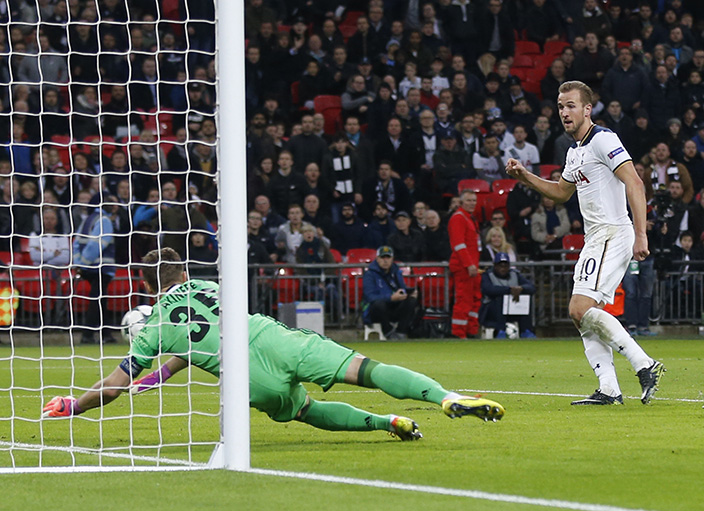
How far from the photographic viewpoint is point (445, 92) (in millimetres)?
21406

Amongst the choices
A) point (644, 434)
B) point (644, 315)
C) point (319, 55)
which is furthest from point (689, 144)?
point (644, 434)

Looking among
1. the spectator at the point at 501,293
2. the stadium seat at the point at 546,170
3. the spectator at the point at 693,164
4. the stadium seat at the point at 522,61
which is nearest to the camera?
the spectator at the point at 501,293

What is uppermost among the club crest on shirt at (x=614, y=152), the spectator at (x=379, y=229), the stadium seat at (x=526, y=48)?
the stadium seat at (x=526, y=48)

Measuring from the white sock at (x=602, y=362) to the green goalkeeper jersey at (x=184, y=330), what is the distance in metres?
3.22

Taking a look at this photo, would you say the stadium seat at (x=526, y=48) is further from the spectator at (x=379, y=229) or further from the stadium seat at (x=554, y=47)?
the spectator at (x=379, y=229)

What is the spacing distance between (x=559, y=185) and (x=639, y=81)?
14098mm

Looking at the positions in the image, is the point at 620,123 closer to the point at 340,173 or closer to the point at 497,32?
the point at 497,32

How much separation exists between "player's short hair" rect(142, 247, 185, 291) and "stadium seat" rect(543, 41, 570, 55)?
1861cm

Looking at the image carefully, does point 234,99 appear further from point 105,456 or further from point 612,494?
point 612,494

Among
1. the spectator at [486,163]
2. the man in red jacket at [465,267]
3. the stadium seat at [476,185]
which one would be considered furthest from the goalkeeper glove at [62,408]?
the spectator at [486,163]

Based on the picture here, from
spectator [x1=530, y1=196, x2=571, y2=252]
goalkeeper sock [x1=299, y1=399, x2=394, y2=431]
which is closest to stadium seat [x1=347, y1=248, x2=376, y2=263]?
spectator [x1=530, y1=196, x2=571, y2=252]

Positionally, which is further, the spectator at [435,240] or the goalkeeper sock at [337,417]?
the spectator at [435,240]

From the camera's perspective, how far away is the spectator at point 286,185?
19.6 meters

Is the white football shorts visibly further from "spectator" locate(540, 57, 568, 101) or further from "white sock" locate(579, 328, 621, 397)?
"spectator" locate(540, 57, 568, 101)
